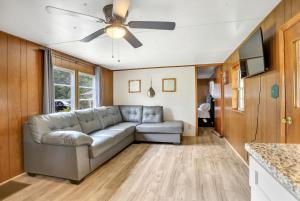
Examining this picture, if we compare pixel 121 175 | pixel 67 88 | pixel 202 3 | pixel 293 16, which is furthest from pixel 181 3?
pixel 67 88

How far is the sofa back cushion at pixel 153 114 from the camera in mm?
4988

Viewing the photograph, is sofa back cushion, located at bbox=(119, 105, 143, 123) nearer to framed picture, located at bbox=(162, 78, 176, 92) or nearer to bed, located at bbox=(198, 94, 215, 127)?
framed picture, located at bbox=(162, 78, 176, 92)

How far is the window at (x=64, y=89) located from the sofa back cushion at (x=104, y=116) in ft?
1.98

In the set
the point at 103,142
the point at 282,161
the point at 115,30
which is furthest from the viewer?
the point at 103,142

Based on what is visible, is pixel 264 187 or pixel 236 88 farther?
pixel 236 88

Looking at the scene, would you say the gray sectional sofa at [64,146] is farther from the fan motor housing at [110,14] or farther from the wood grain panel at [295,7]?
the wood grain panel at [295,7]

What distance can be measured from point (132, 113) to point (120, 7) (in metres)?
3.93

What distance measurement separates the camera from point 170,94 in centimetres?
539

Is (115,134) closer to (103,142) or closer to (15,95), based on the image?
(103,142)

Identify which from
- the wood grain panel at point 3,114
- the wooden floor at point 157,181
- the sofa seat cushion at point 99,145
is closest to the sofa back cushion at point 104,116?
the wooden floor at point 157,181

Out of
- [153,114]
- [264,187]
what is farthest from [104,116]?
[264,187]

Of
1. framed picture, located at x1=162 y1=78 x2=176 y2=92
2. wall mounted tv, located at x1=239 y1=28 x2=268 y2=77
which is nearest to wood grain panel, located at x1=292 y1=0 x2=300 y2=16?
wall mounted tv, located at x1=239 y1=28 x2=268 y2=77

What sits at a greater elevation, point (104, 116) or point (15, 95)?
point (15, 95)

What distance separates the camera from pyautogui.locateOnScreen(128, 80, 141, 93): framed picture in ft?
18.5
